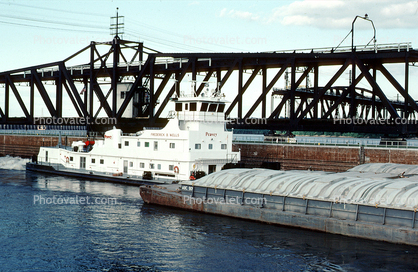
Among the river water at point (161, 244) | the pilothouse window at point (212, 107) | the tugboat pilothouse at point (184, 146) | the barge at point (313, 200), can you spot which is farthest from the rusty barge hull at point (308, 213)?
the pilothouse window at point (212, 107)

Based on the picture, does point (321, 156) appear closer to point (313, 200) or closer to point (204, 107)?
point (204, 107)

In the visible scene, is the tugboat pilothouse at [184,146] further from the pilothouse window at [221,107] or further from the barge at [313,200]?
the barge at [313,200]

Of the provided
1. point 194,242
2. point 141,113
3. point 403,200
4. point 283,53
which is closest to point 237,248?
point 194,242

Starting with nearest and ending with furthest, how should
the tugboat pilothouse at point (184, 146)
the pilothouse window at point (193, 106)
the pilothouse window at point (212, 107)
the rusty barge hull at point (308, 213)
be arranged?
the rusty barge hull at point (308, 213) < the tugboat pilothouse at point (184, 146) < the pilothouse window at point (193, 106) < the pilothouse window at point (212, 107)

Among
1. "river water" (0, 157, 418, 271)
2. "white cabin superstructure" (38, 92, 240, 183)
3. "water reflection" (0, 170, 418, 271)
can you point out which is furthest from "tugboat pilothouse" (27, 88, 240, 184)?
"water reflection" (0, 170, 418, 271)

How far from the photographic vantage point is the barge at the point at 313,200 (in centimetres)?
2527

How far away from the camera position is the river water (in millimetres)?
22172

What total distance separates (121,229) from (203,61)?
35.7m

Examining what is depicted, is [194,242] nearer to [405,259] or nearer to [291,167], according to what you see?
[405,259]

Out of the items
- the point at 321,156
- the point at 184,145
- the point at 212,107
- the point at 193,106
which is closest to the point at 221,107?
the point at 212,107

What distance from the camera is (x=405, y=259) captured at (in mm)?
22828

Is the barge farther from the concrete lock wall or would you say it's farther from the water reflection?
the concrete lock wall

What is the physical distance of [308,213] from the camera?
2845cm

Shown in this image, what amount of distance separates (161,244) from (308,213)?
9.84 metres
